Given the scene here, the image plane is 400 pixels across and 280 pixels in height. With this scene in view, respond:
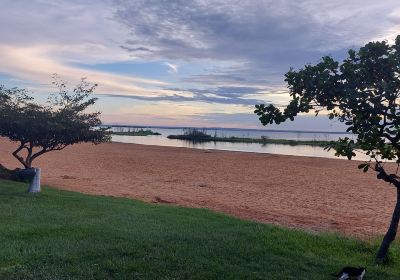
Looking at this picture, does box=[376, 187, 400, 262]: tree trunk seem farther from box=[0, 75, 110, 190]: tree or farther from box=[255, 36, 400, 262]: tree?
box=[0, 75, 110, 190]: tree

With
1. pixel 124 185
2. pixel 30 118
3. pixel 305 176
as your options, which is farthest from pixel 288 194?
pixel 30 118

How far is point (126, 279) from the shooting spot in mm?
5605

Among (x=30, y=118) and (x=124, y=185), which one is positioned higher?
(x=30, y=118)

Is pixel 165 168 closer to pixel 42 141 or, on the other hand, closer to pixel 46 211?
pixel 42 141

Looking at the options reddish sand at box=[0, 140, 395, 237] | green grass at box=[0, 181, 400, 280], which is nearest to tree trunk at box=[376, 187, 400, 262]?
green grass at box=[0, 181, 400, 280]

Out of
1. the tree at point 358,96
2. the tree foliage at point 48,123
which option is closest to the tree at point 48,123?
the tree foliage at point 48,123

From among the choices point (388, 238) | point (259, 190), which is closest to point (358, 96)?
point (388, 238)

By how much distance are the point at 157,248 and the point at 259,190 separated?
13235 mm

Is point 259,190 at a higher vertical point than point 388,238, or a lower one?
lower

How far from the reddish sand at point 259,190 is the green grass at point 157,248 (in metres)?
3.73

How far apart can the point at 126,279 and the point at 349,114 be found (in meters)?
3.48

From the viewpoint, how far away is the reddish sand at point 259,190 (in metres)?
13.7

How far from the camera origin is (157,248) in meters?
6.90

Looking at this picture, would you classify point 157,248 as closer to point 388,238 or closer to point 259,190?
point 388,238
